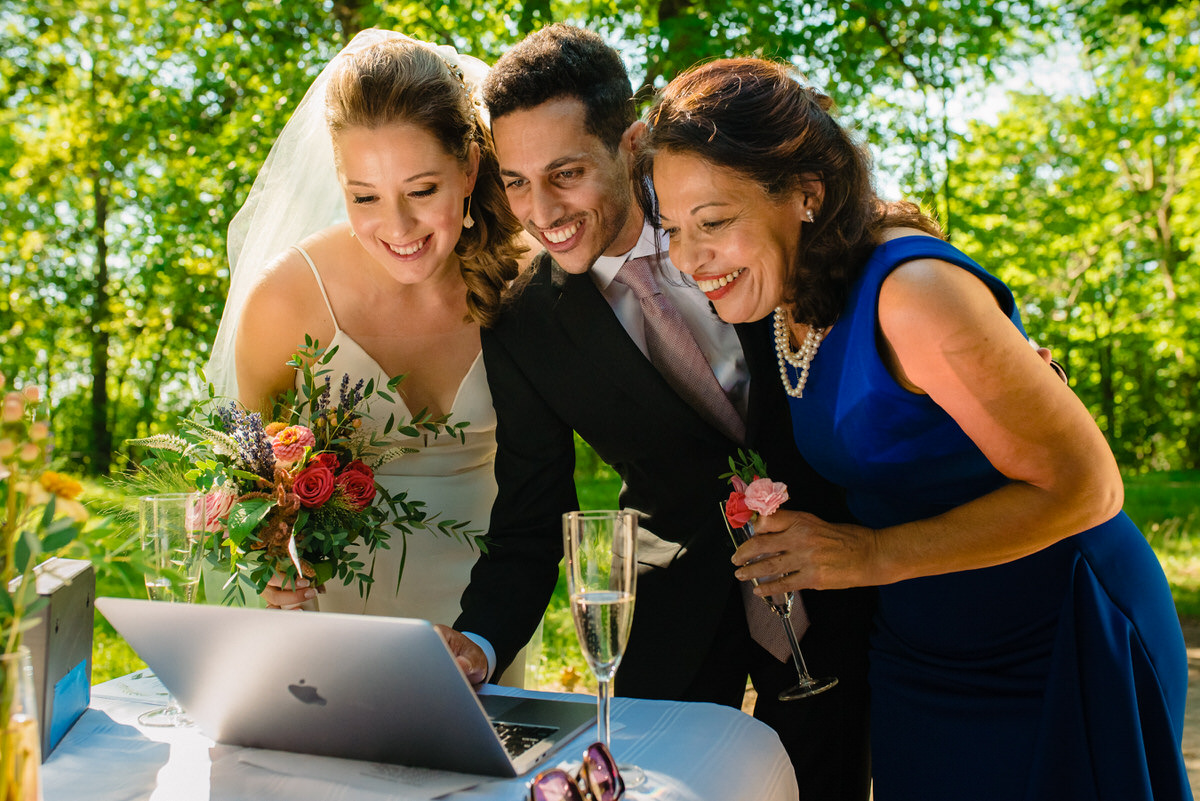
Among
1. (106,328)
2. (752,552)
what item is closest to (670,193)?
(752,552)

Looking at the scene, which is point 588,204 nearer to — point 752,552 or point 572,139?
point 572,139

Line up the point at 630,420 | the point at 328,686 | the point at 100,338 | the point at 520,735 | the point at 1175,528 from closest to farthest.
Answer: the point at 328,686 → the point at 520,735 → the point at 630,420 → the point at 1175,528 → the point at 100,338

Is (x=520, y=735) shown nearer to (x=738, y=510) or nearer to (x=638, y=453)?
(x=738, y=510)

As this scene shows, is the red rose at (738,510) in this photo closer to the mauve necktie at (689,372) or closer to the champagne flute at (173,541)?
the mauve necktie at (689,372)

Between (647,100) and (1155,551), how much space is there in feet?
17.7

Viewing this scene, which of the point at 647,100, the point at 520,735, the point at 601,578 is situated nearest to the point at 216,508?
the point at 520,735

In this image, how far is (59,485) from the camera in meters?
0.98

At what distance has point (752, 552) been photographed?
6.24ft

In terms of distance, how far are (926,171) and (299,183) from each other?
6281mm

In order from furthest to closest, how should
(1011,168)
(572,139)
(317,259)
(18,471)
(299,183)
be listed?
(1011,168)
(299,183)
(317,259)
(572,139)
(18,471)

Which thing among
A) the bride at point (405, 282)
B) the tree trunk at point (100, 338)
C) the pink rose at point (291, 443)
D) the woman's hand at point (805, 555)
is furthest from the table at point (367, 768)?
the tree trunk at point (100, 338)

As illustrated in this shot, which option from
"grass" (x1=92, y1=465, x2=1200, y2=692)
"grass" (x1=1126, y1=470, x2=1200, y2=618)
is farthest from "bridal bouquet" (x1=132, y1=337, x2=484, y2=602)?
"grass" (x1=1126, y1=470, x2=1200, y2=618)

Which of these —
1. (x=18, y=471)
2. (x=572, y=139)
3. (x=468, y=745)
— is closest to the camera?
(x=18, y=471)

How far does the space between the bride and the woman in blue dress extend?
78 cm
